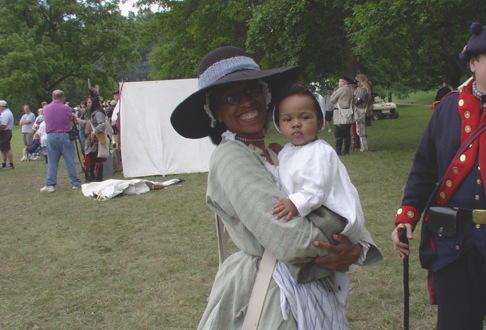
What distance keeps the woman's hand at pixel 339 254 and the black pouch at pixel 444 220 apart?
541 millimetres

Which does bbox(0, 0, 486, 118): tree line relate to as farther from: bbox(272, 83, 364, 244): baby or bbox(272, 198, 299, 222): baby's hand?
bbox(272, 198, 299, 222): baby's hand

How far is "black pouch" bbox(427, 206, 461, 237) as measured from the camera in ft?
6.43

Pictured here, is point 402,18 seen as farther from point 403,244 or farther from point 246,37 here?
point 246,37

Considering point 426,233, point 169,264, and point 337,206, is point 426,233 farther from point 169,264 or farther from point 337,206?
point 169,264

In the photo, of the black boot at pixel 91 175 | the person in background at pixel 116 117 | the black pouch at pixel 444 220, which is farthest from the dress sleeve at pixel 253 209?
the person in background at pixel 116 117

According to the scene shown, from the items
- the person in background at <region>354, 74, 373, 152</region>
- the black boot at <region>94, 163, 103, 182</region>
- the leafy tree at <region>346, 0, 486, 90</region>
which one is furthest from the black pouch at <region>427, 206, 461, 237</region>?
the person in background at <region>354, 74, 373, 152</region>

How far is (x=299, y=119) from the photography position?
184cm

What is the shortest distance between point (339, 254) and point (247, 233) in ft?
1.18

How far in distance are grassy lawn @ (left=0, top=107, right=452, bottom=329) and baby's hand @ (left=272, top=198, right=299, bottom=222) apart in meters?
2.16

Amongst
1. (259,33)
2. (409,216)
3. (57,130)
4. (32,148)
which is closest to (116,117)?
(57,130)

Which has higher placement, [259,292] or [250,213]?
[250,213]

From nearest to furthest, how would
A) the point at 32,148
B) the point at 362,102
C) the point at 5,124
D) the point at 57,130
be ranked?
the point at 57,130 → the point at 362,102 → the point at 5,124 → the point at 32,148

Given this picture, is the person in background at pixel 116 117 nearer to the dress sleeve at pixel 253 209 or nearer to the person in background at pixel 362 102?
the person in background at pixel 362 102

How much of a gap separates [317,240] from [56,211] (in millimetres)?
6885
